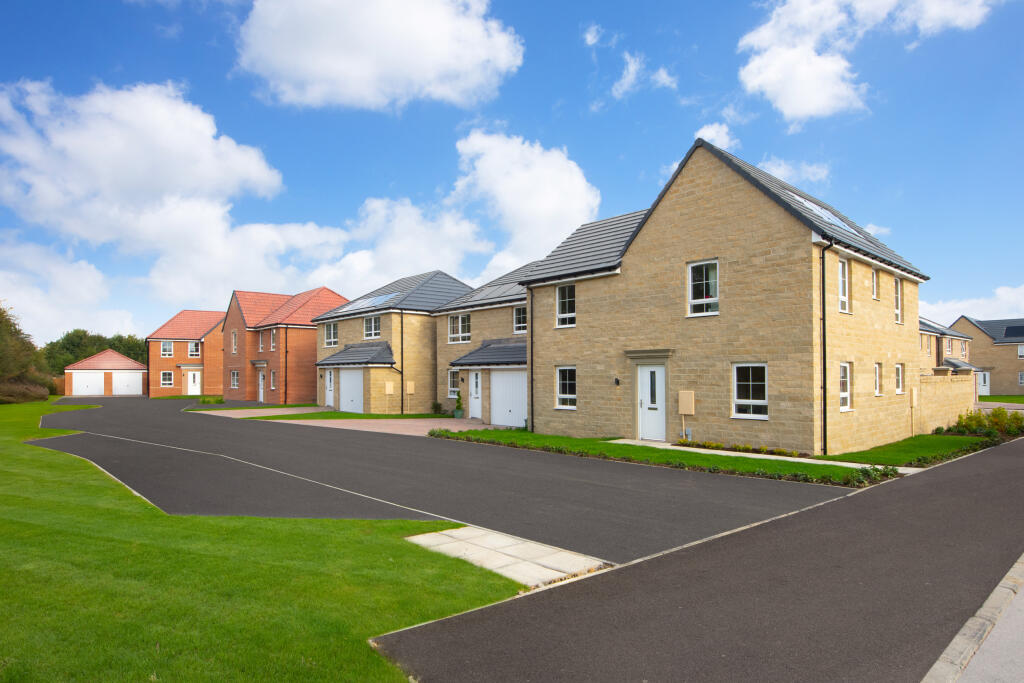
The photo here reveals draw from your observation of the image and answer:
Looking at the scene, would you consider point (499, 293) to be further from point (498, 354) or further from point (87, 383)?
point (87, 383)

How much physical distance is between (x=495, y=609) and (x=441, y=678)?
134 centimetres

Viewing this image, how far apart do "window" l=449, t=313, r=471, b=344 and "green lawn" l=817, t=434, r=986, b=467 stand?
20057mm

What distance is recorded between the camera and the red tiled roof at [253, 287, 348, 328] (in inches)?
1738

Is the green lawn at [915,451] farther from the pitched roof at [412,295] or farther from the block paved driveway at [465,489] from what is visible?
the pitched roof at [412,295]

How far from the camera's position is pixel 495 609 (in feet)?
18.6

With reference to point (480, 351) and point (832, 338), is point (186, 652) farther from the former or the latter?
point (480, 351)

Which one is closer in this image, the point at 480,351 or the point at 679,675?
the point at 679,675

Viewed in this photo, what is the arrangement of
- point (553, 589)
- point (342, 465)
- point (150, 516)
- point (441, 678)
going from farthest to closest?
point (342, 465), point (150, 516), point (553, 589), point (441, 678)

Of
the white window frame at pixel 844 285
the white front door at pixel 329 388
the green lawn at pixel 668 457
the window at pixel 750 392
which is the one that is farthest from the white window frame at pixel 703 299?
the white front door at pixel 329 388

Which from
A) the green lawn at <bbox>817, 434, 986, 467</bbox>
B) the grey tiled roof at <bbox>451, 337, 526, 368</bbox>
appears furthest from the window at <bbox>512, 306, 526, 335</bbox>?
the green lawn at <bbox>817, 434, 986, 467</bbox>

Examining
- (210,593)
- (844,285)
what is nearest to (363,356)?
(844,285)

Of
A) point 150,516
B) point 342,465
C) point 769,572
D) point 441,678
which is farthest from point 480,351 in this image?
point 441,678

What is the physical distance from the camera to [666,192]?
18.6m

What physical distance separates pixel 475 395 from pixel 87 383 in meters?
54.8
